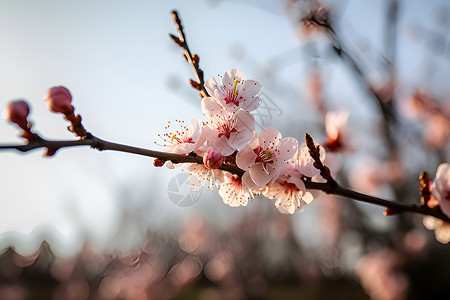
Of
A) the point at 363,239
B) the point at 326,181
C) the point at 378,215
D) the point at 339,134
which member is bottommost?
the point at 326,181

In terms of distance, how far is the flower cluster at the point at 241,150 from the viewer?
38.2 inches

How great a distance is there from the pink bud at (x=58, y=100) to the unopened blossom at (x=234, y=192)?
1.71ft

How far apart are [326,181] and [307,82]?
14.2ft

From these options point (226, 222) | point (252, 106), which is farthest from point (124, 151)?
point (226, 222)

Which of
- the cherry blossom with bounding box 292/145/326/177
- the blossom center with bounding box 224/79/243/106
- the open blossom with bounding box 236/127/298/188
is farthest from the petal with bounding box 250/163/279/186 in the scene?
the blossom center with bounding box 224/79/243/106

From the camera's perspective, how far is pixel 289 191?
3.65ft

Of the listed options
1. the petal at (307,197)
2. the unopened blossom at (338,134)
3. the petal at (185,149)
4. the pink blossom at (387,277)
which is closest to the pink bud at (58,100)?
the petal at (185,149)

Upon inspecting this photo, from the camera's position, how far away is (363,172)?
230 inches

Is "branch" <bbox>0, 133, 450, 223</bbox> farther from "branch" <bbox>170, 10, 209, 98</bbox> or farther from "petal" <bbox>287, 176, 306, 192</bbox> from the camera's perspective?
"branch" <bbox>170, 10, 209, 98</bbox>

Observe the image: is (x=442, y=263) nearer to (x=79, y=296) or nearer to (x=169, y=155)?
(x=169, y=155)

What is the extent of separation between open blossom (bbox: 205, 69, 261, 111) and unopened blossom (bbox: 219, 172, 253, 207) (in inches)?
9.8

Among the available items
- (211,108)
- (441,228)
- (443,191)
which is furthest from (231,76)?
(441,228)

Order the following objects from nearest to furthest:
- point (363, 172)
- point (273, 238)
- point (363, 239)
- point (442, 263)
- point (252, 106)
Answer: point (252, 106), point (363, 239), point (363, 172), point (442, 263), point (273, 238)

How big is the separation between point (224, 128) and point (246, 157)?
11 cm
